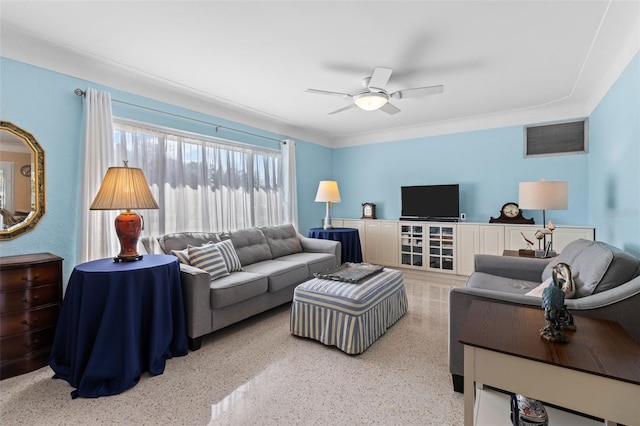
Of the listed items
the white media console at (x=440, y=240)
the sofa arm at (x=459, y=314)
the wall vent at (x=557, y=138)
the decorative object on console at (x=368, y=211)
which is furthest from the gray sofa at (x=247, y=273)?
the wall vent at (x=557, y=138)

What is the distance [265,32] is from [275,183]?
2.76 m

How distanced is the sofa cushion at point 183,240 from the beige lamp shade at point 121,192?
729mm

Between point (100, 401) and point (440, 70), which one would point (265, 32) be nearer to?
point (440, 70)

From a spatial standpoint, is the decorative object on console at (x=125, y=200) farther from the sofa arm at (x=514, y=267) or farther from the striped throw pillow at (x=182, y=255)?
the sofa arm at (x=514, y=267)

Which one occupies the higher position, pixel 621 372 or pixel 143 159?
pixel 143 159

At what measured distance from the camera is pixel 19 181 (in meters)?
2.38

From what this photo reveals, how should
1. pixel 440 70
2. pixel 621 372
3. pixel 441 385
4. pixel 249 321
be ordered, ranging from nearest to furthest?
pixel 621 372 → pixel 441 385 → pixel 440 70 → pixel 249 321

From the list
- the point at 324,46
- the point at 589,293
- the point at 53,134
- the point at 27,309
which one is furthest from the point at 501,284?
the point at 53,134

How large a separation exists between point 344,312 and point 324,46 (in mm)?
2165

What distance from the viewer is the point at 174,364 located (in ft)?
7.55

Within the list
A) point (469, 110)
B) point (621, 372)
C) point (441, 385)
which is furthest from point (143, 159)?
point (469, 110)

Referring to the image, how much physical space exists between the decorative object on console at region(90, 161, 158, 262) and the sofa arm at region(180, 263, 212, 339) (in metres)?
0.44

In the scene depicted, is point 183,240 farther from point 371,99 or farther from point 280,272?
point 371,99

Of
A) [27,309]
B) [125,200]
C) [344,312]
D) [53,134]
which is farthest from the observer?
[53,134]
